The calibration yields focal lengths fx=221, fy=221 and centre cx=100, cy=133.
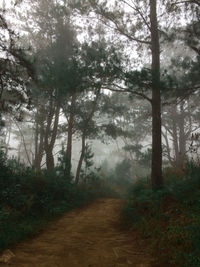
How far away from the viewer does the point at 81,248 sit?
5305 millimetres

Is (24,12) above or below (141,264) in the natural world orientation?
above

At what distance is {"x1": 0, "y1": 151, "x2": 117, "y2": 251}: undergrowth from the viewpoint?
6.50 metres

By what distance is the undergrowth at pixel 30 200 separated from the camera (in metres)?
6.50

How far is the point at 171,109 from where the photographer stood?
21625mm

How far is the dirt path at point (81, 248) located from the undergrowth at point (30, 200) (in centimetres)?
49

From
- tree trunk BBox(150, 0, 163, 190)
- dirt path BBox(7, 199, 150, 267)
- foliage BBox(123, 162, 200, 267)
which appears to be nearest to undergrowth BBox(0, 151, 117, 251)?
dirt path BBox(7, 199, 150, 267)

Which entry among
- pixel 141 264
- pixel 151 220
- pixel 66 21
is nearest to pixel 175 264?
pixel 141 264

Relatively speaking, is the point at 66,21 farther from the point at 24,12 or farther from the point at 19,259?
the point at 19,259

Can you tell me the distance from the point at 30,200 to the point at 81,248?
421cm

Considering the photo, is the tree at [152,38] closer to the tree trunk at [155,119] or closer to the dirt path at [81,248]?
the tree trunk at [155,119]

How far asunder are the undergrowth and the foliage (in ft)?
10.4

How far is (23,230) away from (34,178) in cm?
429

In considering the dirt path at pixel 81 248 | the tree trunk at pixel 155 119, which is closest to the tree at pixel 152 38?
the tree trunk at pixel 155 119

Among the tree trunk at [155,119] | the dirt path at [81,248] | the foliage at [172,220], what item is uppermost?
the tree trunk at [155,119]
